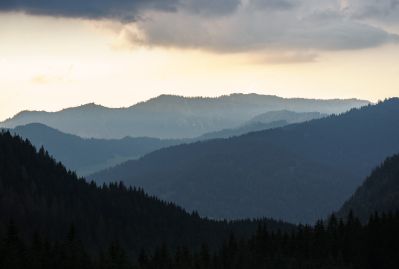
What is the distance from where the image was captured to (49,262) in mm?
148000

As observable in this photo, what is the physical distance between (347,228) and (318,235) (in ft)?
22.7

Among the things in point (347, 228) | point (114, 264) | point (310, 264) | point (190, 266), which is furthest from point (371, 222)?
point (114, 264)

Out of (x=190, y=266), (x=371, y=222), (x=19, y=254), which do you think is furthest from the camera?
(x=371, y=222)

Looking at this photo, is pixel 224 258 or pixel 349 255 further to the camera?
pixel 224 258

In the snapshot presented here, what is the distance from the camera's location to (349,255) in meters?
184

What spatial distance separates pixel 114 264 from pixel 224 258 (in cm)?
5011

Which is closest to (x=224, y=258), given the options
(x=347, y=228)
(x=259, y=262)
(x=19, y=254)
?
(x=259, y=262)

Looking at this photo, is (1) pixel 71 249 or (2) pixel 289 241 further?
(2) pixel 289 241

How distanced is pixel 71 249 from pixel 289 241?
5686 centimetres

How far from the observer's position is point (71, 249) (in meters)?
153

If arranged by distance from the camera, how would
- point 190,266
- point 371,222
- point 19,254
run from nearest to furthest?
point 19,254 → point 190,266 → point 371,222

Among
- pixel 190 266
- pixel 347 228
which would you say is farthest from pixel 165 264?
pixel 347 228

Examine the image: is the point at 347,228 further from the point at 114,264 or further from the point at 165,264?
the point at 114,264

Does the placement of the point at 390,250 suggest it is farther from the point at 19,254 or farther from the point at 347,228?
the point at 19,254
